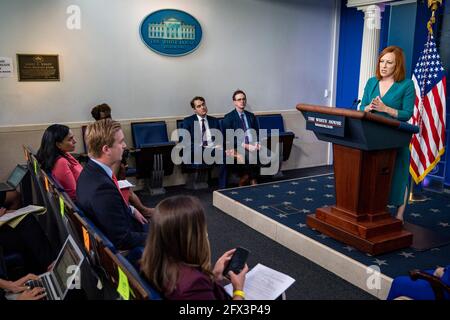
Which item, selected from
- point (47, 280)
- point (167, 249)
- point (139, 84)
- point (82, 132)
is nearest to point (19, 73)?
point (82, 132)

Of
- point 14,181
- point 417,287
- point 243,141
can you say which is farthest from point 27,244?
point 243,141

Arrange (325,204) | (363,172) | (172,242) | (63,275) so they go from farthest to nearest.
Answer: (325,204) → (363,172) → (63,275) → (172,242)

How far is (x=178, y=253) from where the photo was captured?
1389mm

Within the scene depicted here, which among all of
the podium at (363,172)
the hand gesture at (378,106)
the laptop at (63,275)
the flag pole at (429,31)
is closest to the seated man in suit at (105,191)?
the laptop at (63,275)

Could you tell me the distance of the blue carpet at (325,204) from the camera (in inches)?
118

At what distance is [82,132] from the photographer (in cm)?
492

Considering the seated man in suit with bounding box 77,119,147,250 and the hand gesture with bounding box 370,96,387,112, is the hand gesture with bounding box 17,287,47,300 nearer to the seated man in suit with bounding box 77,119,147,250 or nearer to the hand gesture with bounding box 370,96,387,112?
the seated man in suit with bounding box 77,119,147,250

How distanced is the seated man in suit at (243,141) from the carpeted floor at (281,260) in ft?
2.32

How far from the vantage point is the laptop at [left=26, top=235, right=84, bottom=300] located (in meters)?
1.66

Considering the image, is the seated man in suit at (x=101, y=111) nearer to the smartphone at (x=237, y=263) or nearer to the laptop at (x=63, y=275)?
the laptop at (x=63, y=275)

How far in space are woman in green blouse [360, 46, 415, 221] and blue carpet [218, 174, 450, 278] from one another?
0.55m

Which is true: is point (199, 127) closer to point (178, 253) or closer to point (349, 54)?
point (349, 54)

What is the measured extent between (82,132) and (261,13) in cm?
310

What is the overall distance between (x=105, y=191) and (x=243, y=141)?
3.44m
